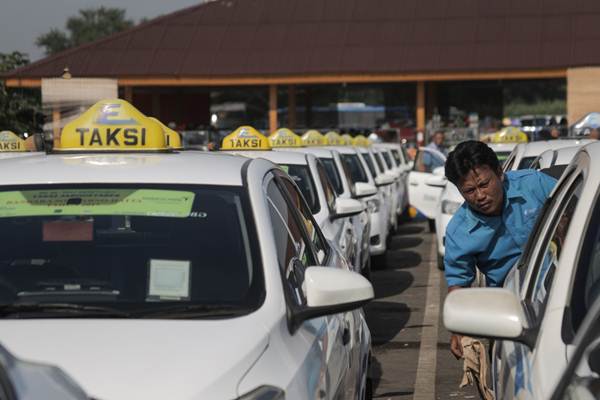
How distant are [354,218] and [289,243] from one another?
7.75 m

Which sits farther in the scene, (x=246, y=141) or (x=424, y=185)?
(x=424, y=185)

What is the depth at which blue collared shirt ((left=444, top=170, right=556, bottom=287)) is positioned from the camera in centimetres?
634

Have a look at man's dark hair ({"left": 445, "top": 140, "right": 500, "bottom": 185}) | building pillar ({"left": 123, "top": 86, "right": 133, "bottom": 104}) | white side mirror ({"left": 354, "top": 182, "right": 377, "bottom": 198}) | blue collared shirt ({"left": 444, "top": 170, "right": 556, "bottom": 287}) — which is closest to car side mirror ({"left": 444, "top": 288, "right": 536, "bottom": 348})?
blue collared shirt ({"left": 444, "top": 170, "right": 556, "bottom": 287})

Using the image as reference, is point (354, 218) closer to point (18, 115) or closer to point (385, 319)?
point (385, 319)

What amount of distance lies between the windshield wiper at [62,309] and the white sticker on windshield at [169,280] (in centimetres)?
19

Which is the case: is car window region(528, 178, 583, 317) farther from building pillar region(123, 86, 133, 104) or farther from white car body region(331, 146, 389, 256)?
building pillar region(123, 86, 133, 104)

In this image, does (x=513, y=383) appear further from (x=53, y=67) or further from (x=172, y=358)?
(x=53, y=67)

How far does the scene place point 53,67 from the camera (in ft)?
139

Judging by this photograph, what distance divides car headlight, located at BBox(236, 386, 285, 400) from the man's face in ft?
8.52

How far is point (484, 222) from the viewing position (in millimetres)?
6359

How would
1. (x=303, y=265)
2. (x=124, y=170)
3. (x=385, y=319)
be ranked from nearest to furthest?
(x=124, y=170) → (x=303, y=265) → (x=385, y=319)

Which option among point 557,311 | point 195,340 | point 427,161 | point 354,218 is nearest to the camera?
point 557,311

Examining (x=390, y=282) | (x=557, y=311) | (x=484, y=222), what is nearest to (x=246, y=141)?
(x=390, y=282)

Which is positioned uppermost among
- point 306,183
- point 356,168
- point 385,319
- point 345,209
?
point 306,183
